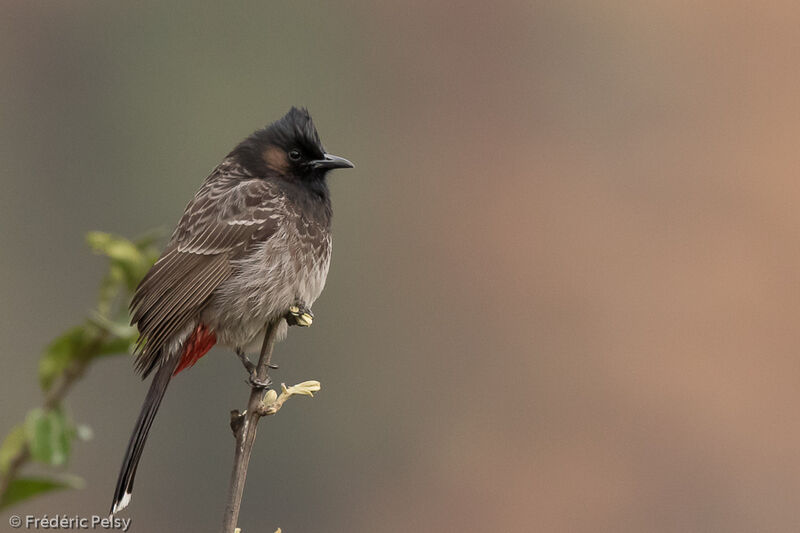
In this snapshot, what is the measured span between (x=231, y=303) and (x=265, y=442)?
23171 mm

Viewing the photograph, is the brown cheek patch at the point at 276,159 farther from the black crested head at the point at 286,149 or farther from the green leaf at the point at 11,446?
the green leaf at the point at 11,446

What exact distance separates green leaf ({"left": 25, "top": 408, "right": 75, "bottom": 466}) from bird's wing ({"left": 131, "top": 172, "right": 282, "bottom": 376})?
1700 mm

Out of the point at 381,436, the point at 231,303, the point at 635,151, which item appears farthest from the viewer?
the point at 635,151

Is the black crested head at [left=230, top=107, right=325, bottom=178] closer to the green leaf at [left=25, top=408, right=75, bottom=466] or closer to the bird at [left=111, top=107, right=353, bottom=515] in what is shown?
the bird at [left=111, top=107, right=353, bottom=515]

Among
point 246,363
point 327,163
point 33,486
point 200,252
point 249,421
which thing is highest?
point 327,163

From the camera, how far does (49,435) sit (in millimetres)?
1788

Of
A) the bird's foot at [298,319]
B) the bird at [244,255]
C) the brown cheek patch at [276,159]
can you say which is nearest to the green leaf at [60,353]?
the bird's foot at [298,319]

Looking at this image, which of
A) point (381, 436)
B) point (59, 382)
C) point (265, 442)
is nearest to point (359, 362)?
point (381, 436)

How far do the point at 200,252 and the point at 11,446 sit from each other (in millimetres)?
2228

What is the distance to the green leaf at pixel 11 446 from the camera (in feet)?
6.08

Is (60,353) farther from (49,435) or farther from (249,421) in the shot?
(249,421)

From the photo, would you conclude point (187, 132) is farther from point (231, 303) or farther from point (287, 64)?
point (231, 303)

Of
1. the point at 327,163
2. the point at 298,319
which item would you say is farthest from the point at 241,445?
the point at 327,163

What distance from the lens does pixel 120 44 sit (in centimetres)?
→ 3522
